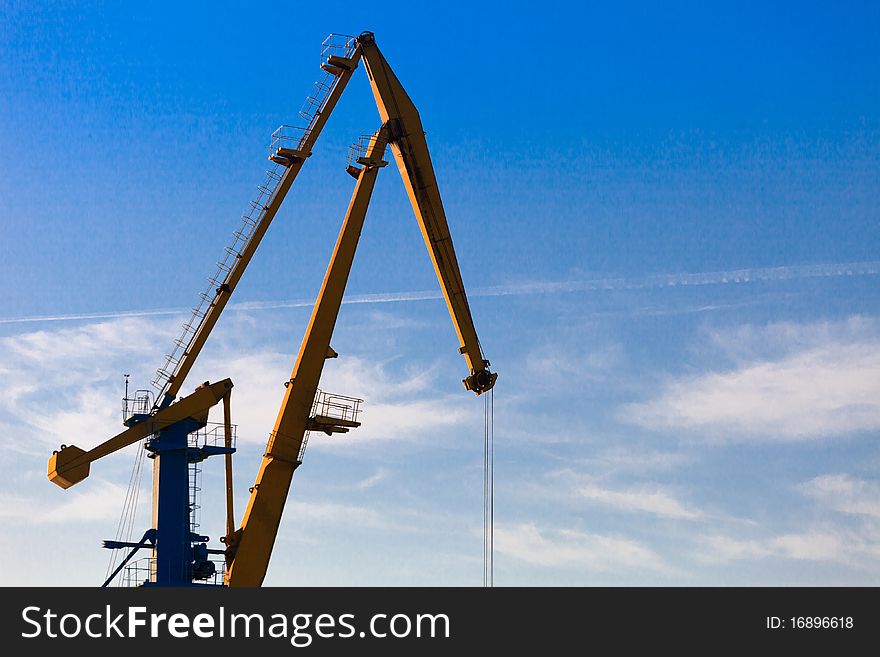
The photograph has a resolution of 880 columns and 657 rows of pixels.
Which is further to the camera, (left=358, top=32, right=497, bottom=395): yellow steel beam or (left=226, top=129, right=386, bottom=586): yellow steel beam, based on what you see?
(left=358, top=32, right=497, bottom=395): yellow steel beam

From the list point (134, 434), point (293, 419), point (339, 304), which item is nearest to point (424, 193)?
point (339, 304)

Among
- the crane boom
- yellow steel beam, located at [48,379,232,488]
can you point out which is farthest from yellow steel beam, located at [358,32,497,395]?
yellow steel beam, located at [48,379,232,488]

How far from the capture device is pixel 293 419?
37781 millimetres

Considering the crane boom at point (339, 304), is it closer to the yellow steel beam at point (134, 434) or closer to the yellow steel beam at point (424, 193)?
the yellow steel beam at point (424, 193)

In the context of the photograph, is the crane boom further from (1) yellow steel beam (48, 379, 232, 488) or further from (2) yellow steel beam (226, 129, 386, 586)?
(1) yellow steel beam (48, 379, 232, 488)

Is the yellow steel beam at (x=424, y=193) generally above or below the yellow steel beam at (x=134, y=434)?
above

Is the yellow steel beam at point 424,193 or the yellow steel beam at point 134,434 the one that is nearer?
the yellow steel beam at point 134,434

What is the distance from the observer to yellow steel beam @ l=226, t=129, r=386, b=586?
37.1 meters

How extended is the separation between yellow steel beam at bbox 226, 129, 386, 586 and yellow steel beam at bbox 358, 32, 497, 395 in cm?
93

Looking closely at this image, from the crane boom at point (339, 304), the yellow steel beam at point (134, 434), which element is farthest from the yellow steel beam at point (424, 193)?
the yellow steel beam at point (134, 434)

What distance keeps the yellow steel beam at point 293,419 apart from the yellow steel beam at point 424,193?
0.93m

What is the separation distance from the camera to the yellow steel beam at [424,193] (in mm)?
39438

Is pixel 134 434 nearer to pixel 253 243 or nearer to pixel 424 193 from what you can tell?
pixel 253 243
